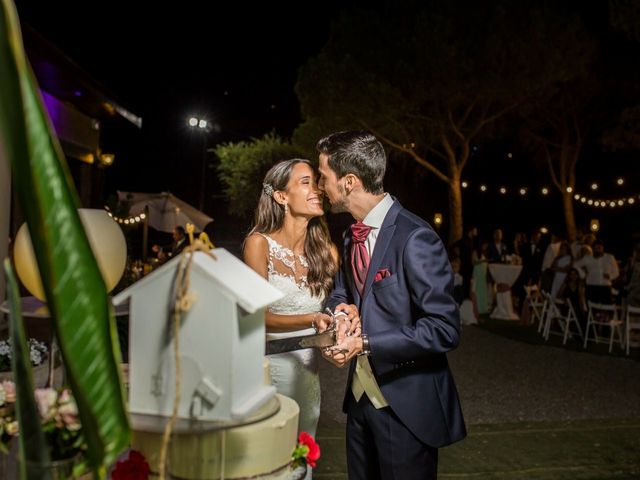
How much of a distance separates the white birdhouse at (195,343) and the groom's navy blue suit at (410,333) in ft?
3.61

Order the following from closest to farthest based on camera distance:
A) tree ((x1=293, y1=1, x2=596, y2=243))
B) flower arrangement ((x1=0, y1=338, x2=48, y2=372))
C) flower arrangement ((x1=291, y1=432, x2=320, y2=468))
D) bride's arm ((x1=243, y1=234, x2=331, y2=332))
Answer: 1. flower arrangement ((x1=291, y1=432, x2=320, y2=468))
2. flower arrangement ((x1=0, y1=338, x2=48, y2=372))
3. bride's arm ((x1=243, y1=234, x2=331, y2=332))
4. tree ((x1=293, y1=1, x2=596, y2=243))

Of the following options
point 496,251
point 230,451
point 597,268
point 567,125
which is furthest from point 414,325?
point 567,125

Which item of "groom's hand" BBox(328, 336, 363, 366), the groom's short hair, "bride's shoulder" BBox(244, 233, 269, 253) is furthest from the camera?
"bride's shoulder" BBox(244, 233, 269, 253)

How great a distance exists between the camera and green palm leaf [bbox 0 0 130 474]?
0.53 metres

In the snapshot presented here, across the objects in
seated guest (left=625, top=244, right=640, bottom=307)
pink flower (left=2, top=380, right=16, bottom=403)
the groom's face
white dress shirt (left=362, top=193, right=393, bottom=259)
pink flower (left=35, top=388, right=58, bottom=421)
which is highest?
the groom's face

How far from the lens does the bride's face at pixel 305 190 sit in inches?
123

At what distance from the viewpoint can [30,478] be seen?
2.24 feet

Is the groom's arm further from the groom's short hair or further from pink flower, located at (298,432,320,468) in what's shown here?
pink flower, located at (298,432,320,468)

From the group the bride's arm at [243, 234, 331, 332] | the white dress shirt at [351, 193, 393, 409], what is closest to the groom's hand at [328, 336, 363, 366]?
the white dress shirt at [351, 193, 393, 409]

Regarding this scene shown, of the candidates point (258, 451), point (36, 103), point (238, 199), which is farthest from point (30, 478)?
point (238, 199)

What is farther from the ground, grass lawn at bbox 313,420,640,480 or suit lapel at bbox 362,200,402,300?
suit lapel at bbox 362,200,402,300

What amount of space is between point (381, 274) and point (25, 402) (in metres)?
1.71

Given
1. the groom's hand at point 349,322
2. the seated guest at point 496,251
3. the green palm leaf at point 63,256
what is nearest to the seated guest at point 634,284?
the seated guest at point 496,251

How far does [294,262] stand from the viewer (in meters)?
3.37
